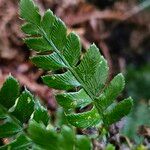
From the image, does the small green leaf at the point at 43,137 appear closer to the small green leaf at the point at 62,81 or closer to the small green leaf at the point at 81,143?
the small green leaf at the point at 81,143

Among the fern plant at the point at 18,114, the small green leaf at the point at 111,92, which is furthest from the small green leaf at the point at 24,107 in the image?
the small green leaf at the point at 111,92

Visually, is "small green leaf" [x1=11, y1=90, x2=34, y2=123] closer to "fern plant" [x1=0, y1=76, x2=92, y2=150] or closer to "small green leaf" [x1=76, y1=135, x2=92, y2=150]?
"fern plant" [x1=0, y1=76, x2=92, y2=150]

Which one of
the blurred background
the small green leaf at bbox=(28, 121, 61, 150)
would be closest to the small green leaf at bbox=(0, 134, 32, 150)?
the small green leaf at bbox=(28, 121, 61, 150)

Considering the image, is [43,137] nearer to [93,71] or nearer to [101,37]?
[93,71]

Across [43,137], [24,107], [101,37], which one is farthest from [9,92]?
[101,37]

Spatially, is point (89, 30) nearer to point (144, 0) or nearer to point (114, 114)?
point (144, 0)
